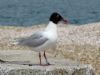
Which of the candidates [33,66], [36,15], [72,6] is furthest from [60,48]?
[72,6]

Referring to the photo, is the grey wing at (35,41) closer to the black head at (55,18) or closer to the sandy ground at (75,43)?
the black head at (55,18)

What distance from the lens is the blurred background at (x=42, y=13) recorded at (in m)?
30.3

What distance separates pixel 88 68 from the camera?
29.7 feet

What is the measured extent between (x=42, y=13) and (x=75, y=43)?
64.7 ft

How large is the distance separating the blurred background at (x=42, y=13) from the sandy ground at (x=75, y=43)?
31.9ft

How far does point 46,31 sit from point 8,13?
26017mm

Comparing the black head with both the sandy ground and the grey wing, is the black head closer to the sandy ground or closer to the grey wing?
the grey wing

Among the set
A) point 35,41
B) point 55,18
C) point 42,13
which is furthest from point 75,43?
A: point 42,13

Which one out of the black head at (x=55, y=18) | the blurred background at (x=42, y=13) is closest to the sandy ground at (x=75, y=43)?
the black head at (x=55, y=18)

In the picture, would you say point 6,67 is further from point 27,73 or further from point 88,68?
point 88,68

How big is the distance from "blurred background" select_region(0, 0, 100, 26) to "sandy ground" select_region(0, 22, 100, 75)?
973 centimetres

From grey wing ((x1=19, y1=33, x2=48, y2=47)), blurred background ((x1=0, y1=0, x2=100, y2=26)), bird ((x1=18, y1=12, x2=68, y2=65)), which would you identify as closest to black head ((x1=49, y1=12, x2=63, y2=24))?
bird ((x1=18, y1=12, x2=68, y2=65))

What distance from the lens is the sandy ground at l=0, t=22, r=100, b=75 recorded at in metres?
12.6

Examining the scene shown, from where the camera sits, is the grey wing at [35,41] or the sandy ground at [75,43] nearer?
the grey wing at [35,41]
